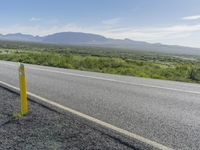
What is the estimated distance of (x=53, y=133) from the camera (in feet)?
10.1

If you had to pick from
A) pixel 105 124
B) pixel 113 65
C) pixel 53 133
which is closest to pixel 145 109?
pixel 105 124

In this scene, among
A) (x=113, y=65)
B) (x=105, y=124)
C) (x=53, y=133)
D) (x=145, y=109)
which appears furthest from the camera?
(x=113, y=65)

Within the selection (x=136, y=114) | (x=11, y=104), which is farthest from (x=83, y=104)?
(x=11, y=104)

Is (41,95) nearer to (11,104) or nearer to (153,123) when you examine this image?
(11,104)

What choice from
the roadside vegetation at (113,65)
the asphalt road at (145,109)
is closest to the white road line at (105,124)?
the asphalt road at (145,109)

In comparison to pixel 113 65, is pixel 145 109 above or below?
above

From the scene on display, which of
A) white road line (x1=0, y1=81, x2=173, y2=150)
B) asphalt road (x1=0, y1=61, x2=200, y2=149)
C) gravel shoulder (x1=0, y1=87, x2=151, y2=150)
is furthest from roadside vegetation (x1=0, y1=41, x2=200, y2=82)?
gravel shoulder (x1=0, y1=87, x2=151, y2=150)

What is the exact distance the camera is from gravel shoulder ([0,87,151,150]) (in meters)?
2.73

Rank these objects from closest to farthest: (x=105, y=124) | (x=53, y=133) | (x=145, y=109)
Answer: (x=53, y=133) → (x=105, y=124) → (x=145, y=109)

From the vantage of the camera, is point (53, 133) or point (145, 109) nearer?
point (53, 133)

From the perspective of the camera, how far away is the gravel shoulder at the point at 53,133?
8.95 ft

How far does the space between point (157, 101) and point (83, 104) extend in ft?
6.57

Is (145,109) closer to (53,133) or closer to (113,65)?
(53,133)

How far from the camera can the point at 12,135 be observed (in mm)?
3037
